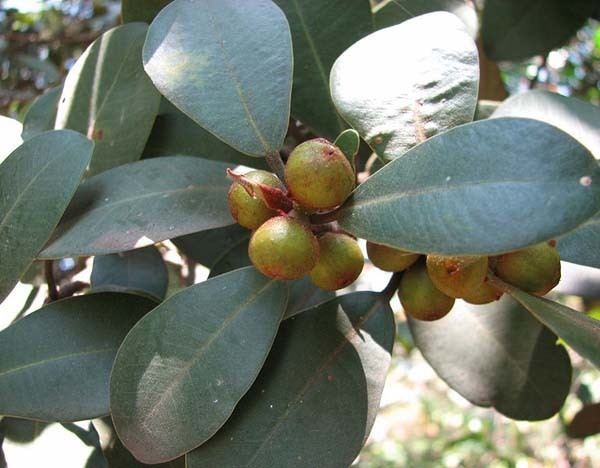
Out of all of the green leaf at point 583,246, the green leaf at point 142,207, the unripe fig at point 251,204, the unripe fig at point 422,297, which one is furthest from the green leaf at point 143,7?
the green leaf at point 583,246

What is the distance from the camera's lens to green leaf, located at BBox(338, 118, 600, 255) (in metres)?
0.49

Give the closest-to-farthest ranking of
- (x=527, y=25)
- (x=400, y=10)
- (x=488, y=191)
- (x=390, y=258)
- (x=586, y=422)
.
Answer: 1. (x=488, y=191)
2. (x=390, y=258)
3. (x=400, y=10)
4. (x=527, y=25)
5. (x=586, y=422)

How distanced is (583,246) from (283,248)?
0.35 meters

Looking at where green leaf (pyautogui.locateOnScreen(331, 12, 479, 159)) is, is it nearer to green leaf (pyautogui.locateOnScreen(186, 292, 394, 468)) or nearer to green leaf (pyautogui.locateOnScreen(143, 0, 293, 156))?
green leaf (pyautogui.locateOnScreen(143, 0, 293, 156))

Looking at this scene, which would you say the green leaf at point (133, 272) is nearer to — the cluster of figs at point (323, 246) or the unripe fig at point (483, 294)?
the cluster of figs at point (323, 246)

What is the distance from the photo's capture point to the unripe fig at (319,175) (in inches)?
24.1

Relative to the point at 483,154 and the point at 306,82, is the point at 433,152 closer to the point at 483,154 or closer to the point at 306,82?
the point at 483,154

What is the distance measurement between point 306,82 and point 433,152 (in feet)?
1.23

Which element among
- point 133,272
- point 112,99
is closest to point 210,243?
point 133,272

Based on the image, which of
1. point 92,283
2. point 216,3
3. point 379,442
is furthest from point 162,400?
point 379,442

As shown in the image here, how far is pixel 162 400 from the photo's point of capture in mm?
649

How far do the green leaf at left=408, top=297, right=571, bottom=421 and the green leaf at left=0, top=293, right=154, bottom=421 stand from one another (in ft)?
1.53

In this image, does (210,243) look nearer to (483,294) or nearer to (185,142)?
(185,142)

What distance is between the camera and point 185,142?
3.05ft
